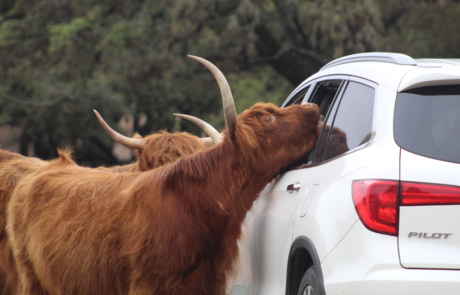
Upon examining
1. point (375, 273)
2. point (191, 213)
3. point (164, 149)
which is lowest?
point (164, 149)

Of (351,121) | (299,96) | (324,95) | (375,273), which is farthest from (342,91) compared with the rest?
(375,273)

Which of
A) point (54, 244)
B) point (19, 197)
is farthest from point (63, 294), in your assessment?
point (19, 197)

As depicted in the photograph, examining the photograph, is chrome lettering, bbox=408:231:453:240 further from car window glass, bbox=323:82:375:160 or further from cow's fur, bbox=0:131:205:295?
cow's fur, bbox=0:131:205:295

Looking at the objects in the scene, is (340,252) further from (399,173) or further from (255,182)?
(255,182)

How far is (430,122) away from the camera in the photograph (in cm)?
283

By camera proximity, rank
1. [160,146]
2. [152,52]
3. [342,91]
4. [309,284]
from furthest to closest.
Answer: [152,52] → [160,146] → [342,91] → [309,284]

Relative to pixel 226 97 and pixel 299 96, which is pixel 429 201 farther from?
pixel 299 96

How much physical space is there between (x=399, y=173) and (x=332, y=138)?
99 cm

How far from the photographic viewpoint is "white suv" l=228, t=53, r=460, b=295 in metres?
2.61

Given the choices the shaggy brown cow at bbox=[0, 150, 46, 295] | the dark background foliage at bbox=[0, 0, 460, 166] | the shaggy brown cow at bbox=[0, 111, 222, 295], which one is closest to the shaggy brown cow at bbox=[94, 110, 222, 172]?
the shaggy brown cow at bbox=[0, 111, 222, 295]

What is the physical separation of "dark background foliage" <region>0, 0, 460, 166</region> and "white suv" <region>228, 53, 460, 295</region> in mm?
13785

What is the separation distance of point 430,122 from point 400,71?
0.39 m

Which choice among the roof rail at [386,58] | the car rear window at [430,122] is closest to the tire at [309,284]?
the car rear window at [430,122]

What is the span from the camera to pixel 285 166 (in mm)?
3869
